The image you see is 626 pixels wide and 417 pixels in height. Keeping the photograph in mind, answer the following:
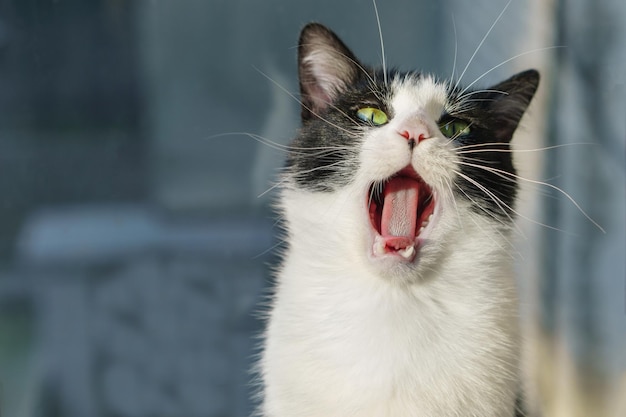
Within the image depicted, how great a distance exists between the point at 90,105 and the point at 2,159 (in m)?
0.22

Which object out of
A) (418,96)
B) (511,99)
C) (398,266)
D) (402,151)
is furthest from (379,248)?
(511,99)

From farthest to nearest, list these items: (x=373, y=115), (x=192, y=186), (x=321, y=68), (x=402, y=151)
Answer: (x=192, y=186)
(x=321, y=68)
(x=373, y=115)
(x=402, y=151)

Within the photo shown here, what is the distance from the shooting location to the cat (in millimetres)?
975

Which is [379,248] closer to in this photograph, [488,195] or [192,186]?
[488,195]

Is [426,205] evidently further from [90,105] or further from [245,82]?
[90,105]

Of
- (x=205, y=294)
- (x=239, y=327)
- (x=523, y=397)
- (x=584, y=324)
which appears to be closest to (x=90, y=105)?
(x=205, y=294)

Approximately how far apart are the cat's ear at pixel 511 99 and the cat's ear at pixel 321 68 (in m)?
0.23

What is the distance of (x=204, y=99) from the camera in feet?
5.30

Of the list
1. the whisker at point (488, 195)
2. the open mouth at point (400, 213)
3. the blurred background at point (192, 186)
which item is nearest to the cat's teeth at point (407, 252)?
the open mouth at point (400, 213)

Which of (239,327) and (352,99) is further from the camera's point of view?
(239,327)

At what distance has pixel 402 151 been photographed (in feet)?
3.09

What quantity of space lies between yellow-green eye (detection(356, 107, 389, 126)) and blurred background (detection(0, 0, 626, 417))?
0.51 m

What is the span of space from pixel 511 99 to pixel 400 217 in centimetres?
30

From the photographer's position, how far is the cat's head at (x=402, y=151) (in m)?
0.97
